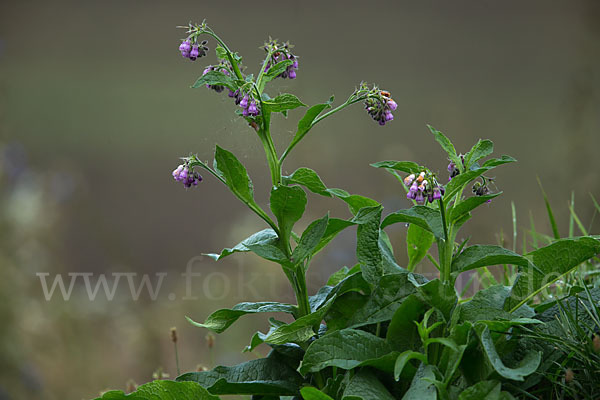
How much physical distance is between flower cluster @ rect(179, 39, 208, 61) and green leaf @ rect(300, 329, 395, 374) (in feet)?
1.19

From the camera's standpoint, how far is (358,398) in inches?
24.9

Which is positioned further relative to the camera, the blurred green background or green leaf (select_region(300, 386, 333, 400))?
the blurred green background

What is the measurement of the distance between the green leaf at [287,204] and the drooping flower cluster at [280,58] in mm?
160

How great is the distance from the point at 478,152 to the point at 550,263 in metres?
0.15

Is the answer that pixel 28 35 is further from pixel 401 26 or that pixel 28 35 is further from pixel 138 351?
pixel 401 26

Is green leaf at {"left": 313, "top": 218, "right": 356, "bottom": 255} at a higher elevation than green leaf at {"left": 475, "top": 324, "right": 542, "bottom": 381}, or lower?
higher

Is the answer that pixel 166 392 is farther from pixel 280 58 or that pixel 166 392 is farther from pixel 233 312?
pixel 280 58

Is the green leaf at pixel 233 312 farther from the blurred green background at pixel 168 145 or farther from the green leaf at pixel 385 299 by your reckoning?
the blurred green background at pixel 168 145

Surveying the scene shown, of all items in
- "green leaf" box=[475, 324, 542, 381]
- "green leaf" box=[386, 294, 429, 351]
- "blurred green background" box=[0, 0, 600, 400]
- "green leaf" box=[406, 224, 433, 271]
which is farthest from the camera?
"blurred green background" box=[0, 0, 600, 400]

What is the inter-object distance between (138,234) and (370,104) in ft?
5.61

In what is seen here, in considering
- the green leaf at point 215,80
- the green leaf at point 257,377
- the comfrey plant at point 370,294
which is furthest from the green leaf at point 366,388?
the green leaf at point 215,80

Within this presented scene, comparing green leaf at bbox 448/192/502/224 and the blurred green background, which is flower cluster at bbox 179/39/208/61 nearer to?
green leaf at bbox 448/192/502/224

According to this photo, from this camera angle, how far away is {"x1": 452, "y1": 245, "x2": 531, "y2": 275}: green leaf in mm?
692

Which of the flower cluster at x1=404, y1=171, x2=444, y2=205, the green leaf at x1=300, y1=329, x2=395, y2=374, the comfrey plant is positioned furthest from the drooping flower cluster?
the green leaf at x1=300, y1=329, x2=395, y2=374
